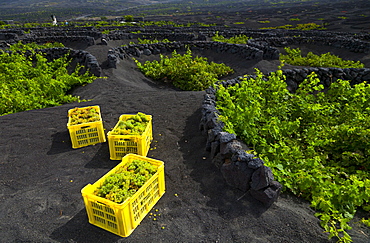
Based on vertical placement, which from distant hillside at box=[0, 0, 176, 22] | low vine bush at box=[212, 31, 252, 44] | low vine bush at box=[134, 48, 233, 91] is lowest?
distant hillside at box=[0, 0, 176, 22]

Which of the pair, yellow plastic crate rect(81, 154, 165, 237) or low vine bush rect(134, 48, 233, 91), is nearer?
yellow plastic crate rect(81, 154, 165, 237)

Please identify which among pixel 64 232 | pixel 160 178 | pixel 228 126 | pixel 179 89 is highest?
pixel 228 126

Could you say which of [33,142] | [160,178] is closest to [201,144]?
[160,178]

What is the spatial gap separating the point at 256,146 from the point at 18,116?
6613 mm

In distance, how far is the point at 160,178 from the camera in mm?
3785

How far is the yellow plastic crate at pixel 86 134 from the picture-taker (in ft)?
16.7

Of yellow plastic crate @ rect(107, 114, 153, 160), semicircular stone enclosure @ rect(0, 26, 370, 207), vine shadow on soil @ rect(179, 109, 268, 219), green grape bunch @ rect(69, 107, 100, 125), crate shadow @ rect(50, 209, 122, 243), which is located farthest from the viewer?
green grape bunch @ rect(69, 107, 100, 125)

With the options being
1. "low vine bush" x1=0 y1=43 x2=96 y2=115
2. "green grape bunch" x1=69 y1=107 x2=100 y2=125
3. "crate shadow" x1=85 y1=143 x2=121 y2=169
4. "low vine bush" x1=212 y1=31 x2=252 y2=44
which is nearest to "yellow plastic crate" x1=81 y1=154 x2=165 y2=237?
"crate shadow" x1=85 y1=143 x2=121 y2=169

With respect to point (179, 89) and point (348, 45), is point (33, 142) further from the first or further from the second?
point (348, 45)

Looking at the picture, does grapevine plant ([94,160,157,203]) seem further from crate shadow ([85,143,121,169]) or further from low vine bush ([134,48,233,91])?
low vine bush ([134,48,233,91])

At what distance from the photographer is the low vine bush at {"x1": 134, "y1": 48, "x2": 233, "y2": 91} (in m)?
10.7

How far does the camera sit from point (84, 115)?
17.8 feet

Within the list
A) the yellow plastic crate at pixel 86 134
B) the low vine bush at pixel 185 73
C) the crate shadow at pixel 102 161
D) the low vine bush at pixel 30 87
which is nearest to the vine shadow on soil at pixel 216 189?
the crate shadow at pixel 102 161

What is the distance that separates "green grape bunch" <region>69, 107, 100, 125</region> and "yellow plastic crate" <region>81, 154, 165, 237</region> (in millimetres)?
2225
